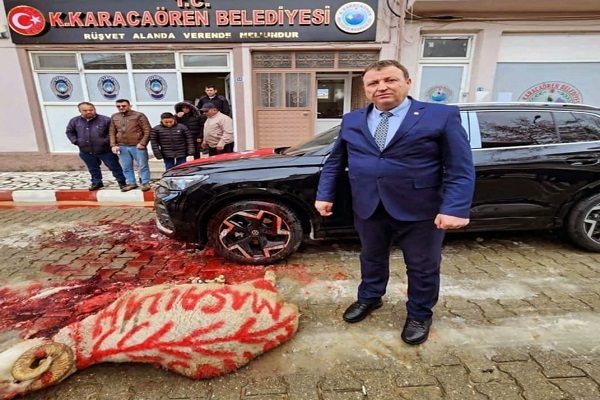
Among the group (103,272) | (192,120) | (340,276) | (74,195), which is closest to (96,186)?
(74,195)

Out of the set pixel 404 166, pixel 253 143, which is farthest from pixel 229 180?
pixel 253 143

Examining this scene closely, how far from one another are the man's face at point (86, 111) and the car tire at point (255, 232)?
3977 millimetres

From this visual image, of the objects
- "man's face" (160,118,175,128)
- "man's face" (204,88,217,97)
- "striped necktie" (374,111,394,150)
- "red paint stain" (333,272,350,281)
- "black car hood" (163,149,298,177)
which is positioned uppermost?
"man's face" (204,88,217,97)

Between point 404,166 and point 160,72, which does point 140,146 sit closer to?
point 160,72

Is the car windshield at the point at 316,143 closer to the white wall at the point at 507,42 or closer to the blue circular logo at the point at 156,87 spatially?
the white wall at the point at 507,42

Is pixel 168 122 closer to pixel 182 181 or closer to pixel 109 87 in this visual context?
pixel 182 181

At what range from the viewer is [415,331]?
6.73ft

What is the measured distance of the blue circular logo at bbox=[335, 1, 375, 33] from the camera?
23.1 ft

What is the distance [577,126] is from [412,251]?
7.87ft

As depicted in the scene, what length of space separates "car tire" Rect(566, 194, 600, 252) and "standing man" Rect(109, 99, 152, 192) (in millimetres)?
5823

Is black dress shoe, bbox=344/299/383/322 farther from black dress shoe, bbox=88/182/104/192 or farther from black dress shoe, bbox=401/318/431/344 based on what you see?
black dress shoe, bbox=88/182/104/192

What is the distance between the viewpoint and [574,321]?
7.27 feet

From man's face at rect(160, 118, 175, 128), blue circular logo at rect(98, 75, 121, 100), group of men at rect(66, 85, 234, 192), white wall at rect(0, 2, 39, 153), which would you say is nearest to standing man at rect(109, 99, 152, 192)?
group of men at rect(66, 85, 234, 192)

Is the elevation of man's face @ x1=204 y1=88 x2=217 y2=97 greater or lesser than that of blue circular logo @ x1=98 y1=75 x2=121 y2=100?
lesser
